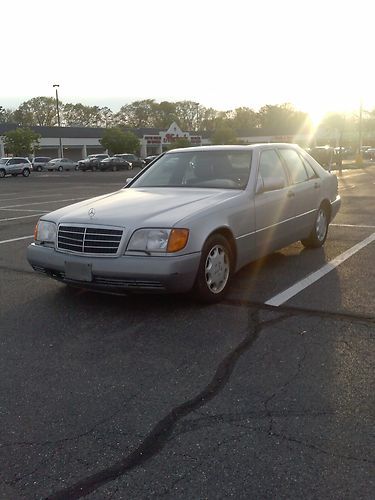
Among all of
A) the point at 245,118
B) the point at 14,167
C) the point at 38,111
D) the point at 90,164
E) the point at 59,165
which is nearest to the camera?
the point at 14,167

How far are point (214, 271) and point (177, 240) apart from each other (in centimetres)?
60

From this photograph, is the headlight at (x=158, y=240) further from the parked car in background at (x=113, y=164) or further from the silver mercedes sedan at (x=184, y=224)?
the parked car in background at (x=113, y=164)

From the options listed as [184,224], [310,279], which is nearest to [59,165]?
[310,279]

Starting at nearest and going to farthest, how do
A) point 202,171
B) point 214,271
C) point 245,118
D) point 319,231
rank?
point 214,271
point 202,171
point 319,231
point 245,118

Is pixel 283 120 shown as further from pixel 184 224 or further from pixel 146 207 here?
pixel 184 224

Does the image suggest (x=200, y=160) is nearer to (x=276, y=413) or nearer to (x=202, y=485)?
(x=276, y=413)

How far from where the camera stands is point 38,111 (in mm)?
119062

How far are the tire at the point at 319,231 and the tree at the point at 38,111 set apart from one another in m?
118

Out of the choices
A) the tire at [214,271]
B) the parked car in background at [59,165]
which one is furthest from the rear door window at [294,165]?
the parked car in background at [59,165]

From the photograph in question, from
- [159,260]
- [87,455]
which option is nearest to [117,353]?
[159,260]

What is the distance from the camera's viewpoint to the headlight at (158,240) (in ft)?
15.8

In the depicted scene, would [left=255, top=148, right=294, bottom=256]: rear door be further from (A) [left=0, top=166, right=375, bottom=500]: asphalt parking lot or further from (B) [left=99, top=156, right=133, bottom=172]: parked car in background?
(B) [left=99, top=156, right=133, bottom=172]: parked car in background

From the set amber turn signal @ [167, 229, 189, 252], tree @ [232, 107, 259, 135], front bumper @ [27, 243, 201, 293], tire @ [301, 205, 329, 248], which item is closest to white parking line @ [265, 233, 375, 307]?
tire @ [301, 205, 329, 248]

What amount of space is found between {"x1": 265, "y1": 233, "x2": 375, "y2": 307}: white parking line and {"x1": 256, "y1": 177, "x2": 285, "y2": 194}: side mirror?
3.56 ft
